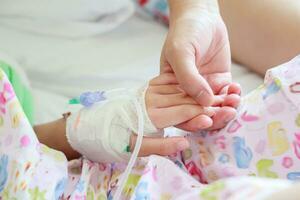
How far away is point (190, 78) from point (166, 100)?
0.08 meters

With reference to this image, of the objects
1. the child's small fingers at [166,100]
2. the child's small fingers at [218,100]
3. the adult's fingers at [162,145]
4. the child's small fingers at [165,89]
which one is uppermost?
the child's small fingers at [165,89]

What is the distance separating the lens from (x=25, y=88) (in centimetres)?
106

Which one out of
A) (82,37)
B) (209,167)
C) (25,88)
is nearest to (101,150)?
(209,167)

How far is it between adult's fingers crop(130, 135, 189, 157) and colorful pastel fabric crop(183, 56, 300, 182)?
4 cm

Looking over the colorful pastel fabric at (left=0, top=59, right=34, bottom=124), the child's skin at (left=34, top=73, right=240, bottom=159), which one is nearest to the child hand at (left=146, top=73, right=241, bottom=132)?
the child's skin at (left=34, top=73, right=240, bottom=159)

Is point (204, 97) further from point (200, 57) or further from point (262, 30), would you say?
point (262, 30)

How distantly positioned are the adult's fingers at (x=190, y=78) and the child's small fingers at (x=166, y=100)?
27 mm

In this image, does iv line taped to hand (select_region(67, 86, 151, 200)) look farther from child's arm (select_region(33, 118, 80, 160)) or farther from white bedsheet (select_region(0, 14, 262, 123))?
white bedsheet (select_region(0, 14, 262, 123))

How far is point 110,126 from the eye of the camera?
82 cm

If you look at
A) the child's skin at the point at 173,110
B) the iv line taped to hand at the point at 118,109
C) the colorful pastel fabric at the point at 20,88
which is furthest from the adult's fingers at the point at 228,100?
the colorful pastel fabric at the point at 20,88

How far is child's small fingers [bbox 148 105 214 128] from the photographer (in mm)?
797

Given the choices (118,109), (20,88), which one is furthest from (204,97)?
(20,88)

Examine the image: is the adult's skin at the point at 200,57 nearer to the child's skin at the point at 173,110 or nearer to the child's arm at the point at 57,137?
the child's skin at the point at 173,110

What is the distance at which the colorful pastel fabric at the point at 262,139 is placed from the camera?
29.8 inches
